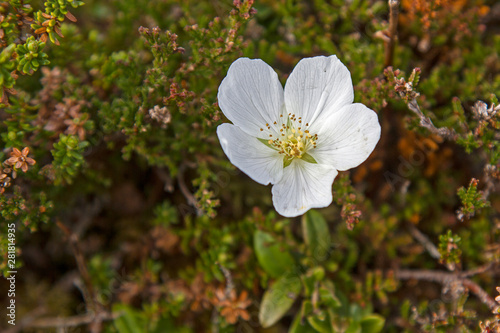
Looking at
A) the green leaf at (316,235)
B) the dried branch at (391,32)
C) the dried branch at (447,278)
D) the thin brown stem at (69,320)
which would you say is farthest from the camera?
the thin brown stem at (69,320)

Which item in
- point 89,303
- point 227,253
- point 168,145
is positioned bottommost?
point 89,303

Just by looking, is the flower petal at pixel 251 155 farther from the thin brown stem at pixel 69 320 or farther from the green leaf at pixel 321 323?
the thin brown stem at pixel 69 320

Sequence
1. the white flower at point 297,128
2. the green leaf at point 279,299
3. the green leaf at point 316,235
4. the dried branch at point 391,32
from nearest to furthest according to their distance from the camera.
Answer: the white flower at point 297,128 → the dried branch at point 391,32 → the green leaf at point 279,299 → the green leaf at point 316,235

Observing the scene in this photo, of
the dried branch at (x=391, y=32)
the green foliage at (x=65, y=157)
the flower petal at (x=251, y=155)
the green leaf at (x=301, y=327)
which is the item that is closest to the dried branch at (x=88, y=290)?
the green foliage at (x=65, y=157)

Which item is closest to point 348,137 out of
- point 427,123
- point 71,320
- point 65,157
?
point 427,123

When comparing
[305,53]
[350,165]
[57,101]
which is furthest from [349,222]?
[57,101]

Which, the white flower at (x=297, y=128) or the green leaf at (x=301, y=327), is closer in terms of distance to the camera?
the white flower at (x=297, y=128)

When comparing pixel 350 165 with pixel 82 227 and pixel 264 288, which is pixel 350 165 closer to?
pixel 264 288

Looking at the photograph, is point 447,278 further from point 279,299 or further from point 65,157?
point 65,157
